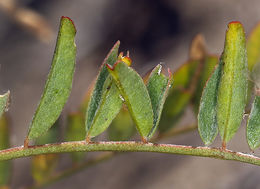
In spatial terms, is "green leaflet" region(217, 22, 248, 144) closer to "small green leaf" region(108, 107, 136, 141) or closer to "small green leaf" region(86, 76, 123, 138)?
"small green leaf" region(86, 76, 123, 138)

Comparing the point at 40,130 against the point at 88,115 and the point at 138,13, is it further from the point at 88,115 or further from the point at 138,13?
the point at 138,13

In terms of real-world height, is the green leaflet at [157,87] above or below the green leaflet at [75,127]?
above

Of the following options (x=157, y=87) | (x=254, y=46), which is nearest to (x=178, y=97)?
(x=254, y=46)

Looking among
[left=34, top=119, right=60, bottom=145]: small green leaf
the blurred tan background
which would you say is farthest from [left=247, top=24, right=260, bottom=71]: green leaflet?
the blurred tan background

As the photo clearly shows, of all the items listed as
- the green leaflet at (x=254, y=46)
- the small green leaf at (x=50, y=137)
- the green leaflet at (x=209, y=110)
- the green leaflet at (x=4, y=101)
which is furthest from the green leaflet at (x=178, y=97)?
the green leaflet at (x=4, y=101)

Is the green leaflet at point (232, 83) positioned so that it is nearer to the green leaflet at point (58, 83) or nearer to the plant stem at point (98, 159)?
the green leaflet at point (58, 83)

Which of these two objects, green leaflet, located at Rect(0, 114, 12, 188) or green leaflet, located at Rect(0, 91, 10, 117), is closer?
green leaflet, located at Rect(0, 91, 10, 117)
